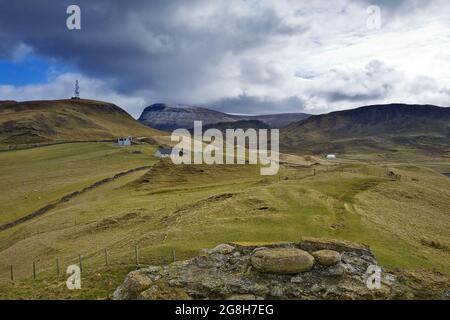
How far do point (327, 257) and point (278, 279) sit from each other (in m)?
3.58

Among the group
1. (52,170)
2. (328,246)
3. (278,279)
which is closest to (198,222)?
(328,246)

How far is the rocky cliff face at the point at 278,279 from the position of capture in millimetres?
23969

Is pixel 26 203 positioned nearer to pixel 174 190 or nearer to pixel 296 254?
pixel 174 190

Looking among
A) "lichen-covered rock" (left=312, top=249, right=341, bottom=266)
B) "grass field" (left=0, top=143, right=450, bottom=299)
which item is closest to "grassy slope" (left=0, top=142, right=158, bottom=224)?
"grass field" (left=0, top=143, right=450, bottom=299)

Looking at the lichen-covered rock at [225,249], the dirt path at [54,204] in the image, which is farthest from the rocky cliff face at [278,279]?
the dirt path at [54,204]

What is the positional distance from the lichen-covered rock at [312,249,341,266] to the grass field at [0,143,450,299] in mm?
11149

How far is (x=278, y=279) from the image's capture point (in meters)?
25.0

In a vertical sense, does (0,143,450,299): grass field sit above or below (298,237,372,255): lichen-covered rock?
below

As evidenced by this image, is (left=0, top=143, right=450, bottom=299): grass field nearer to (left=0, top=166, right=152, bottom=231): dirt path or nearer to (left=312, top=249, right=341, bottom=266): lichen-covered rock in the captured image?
(left=0, top=166, right=152, bottom=231): dirt path

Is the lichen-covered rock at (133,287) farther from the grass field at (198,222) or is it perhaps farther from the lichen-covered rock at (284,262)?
the lichen-covered rock at (284,262)

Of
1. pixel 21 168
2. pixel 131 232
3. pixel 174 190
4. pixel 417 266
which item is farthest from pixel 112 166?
pixel 417 266

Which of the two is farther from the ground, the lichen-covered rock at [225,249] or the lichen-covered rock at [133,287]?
the lichen-covered rock at [225,249]

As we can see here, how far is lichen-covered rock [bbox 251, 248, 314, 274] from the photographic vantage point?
25.2 meters

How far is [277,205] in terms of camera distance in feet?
173
